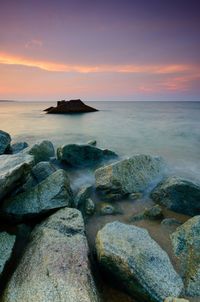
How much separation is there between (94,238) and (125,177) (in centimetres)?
185

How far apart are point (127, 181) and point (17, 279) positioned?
131 inches

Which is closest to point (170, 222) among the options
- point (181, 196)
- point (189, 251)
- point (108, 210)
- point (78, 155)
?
point (181, 196)

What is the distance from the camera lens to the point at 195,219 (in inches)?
169

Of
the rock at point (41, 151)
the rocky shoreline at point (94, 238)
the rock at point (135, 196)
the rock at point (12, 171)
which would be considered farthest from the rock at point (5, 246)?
the rock at point (41, 151)

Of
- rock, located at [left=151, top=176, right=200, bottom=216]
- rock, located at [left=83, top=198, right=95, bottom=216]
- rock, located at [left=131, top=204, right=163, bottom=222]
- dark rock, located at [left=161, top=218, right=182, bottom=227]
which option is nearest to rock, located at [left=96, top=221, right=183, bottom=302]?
dark rock, located at [left=161, top=218, right=182, bottom=227]

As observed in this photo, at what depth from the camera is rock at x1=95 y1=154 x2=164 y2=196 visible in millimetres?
5816

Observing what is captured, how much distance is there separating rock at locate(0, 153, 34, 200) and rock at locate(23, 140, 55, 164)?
2.67 metres

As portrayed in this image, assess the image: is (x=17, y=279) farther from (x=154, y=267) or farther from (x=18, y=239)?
(x=154, y=267)

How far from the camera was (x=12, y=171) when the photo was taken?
14.0ft

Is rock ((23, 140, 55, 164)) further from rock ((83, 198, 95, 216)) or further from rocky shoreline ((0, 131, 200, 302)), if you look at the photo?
rock ((83, 198, 95, 216))

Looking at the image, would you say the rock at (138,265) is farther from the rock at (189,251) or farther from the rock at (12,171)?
the rock at (12,171)

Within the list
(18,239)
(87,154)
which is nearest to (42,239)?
(18,239)

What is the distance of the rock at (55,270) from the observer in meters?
3.02

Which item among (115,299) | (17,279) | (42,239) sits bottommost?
Answer: (115,299)
